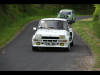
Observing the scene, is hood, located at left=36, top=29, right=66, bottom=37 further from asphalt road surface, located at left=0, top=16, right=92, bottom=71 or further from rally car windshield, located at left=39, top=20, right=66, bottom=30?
asphalt road surface, located at left=0, top=16, right=92, bottom=71

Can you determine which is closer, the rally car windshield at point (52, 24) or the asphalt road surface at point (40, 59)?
the asphalt road surface at point (40, 59)

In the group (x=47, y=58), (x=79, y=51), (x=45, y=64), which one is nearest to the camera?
(x=45, y=64)

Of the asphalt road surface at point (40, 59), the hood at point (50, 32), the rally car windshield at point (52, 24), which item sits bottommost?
the asphalt road surface at point (40, 59)

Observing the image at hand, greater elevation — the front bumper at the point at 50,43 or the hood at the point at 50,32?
the hood at the point at 50,32

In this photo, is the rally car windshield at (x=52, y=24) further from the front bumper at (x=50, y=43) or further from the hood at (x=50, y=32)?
the front bumper at (x=50, y=43)

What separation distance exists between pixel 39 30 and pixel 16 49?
1550 millimetres

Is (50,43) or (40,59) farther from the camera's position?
(50,43)

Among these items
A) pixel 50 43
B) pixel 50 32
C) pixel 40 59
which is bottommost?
pixel 40 59

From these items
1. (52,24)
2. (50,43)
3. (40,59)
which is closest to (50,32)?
(50,43)

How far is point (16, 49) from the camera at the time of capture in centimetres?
1614

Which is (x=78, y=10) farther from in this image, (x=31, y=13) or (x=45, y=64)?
(x=45, y=64)

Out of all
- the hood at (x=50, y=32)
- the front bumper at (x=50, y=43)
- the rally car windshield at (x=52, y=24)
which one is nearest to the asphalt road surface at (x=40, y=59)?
the front bumper at (x=50, y=43)

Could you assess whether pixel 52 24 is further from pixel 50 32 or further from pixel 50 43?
pixel 50 43
